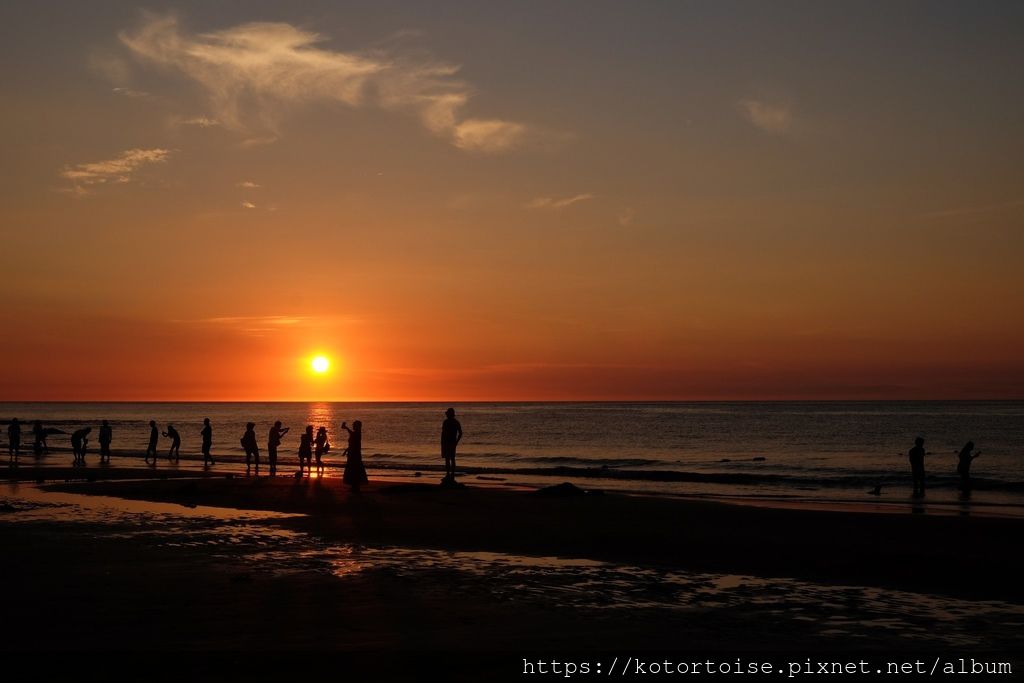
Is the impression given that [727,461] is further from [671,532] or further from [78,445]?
[671,532]

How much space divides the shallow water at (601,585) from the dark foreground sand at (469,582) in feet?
0.50

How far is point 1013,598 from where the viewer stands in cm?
1223

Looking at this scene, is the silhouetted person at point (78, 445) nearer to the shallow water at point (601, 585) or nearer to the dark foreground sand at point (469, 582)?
the dark foreground sand at point (469, 582)

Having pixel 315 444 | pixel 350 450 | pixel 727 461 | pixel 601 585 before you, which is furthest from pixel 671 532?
pixel 727 461

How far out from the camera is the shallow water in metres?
10.5

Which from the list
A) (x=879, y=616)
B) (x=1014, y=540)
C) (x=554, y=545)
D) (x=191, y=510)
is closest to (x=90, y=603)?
(x=554, y=545)

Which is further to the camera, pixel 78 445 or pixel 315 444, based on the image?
pixel 78 445

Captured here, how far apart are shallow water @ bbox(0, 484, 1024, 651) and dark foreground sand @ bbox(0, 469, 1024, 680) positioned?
153mm

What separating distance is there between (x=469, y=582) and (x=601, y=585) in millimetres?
1872

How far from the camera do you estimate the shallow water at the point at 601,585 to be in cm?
1050

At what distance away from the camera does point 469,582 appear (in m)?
12.7

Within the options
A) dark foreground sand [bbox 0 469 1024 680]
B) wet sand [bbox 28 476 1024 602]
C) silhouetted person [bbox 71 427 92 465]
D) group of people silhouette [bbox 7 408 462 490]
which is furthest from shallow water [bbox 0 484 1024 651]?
silhouetted person [bbox 71 427 92 465]

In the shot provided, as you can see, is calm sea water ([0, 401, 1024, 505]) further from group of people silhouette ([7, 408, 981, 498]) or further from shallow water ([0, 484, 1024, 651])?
shallow water ([0, 484, 1024, 651])

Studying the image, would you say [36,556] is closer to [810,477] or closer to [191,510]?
[191,510]
